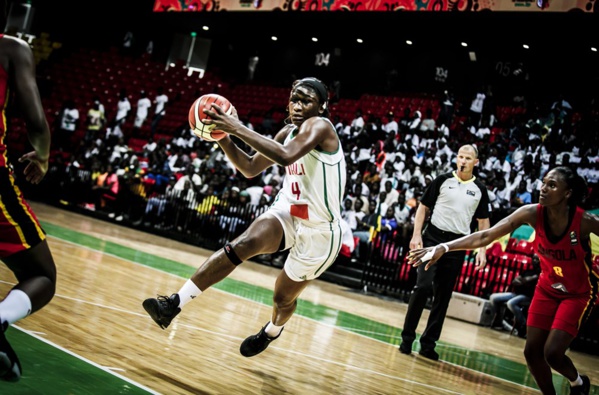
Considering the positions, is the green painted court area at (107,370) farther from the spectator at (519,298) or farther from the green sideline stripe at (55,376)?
the spectator at (519,298)

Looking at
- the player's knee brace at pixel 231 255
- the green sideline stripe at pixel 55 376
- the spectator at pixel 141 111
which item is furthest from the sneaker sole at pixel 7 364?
the spectator at pixel 141 111

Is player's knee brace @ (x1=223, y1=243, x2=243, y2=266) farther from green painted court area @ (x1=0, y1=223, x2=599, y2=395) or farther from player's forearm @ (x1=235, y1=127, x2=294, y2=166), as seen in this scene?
green painted court area @ (x1=0, y1=223, x2=599, y2=395)

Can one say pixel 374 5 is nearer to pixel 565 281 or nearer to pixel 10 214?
pixel 565 281

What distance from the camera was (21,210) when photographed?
130 inches

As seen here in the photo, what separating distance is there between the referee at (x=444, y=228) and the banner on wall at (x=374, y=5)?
11.5 m

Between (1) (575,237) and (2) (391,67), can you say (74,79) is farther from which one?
(1) (575,237)

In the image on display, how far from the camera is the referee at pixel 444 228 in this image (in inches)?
293

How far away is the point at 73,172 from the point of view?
20.9m

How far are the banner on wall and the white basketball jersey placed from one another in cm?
1447

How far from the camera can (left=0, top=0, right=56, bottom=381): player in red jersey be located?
3.16 m

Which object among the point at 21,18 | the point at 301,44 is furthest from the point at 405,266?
the point at 21,18

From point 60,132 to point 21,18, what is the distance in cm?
1260

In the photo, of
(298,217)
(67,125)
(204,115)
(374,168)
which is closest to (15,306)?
(204,115)

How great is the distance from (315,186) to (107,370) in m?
1.94
